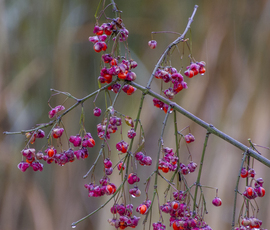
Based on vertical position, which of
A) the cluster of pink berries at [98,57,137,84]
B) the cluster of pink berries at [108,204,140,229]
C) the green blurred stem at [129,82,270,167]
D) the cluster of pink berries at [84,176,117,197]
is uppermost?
the cluster of pink berries at [98,57,137,84]

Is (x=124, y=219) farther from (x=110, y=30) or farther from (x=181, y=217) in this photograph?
(x=110, y=30)

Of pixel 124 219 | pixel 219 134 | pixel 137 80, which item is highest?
pixel 137 80

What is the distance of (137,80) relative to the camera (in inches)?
50.5

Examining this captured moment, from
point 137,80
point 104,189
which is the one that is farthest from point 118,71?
point 137,80

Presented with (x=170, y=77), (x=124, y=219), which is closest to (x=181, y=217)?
(x=124, y=219)

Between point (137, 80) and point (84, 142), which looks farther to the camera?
point (137, 80)

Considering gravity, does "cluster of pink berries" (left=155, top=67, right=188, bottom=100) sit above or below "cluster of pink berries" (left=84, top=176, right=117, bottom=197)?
above

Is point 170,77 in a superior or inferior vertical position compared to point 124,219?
superior

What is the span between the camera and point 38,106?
1371 millimetres

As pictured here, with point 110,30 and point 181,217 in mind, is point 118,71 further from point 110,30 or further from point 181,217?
point 181,217

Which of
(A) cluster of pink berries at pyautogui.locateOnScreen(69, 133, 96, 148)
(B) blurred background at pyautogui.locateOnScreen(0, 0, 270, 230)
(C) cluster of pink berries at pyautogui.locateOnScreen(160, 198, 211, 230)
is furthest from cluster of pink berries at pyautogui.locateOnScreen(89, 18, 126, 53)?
(B) blurred background at pyautogui.locateOnScreen(0, 0, 270, 230)

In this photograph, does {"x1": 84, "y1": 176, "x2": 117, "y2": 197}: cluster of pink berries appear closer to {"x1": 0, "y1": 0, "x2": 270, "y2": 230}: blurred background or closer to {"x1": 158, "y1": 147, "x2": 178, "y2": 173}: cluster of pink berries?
{"x1": 158, "y1": 147, "x2": 178, "y2": 173}: cluster of pink berries

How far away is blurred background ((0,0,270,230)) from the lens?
49.8 inches

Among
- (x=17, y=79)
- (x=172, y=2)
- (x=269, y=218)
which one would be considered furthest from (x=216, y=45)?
(x=17, y=79)
